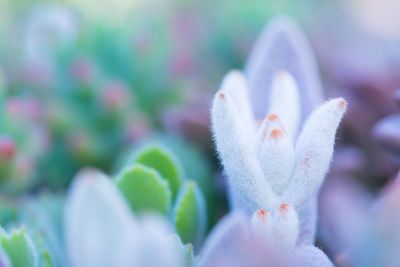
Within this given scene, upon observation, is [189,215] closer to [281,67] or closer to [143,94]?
[281,67]

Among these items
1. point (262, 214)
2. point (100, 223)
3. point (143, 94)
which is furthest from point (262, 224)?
point (143, 94)

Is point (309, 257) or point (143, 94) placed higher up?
point (143, 94)

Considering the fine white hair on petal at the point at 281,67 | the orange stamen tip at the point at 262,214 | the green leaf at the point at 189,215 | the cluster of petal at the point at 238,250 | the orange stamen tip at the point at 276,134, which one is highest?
the fine white hair on petal at the point at 281,67

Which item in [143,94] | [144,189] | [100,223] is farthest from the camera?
[143,94]

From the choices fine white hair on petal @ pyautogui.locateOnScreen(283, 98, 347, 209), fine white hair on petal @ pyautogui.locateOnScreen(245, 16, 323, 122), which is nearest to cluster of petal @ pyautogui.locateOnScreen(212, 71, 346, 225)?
fine white hair on petal @ pyautogui.locateOnScreen(283, 98, 347, 209)

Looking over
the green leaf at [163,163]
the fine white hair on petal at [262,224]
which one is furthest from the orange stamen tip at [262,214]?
the green leaf at [163,163]

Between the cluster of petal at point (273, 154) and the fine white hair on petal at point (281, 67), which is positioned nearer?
the cluster of petal at point (273, 154)

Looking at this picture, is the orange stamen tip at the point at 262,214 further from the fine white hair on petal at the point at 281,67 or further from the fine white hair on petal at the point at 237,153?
the fine white hair on petal at the point at 281,67

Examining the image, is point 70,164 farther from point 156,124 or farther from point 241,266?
point 241,266
